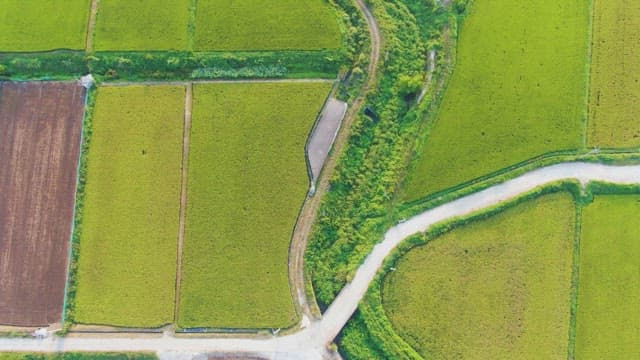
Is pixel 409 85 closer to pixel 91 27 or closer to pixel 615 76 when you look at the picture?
pixel 615 76

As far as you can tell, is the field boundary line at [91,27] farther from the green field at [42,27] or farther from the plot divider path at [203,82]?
the plot divider path at [203,82]

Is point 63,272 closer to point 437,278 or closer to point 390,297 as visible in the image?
point 390,297

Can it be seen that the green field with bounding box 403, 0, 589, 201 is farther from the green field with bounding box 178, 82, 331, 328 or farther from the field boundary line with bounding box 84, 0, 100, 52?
the field boundary line with bounding box 84, 0, 100, 52

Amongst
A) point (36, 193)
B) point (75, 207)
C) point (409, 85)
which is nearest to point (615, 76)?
point (409, 85)

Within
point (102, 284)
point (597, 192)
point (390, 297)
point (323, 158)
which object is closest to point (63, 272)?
point (102, 284)

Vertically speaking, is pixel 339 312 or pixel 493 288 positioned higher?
pixel 493 288
